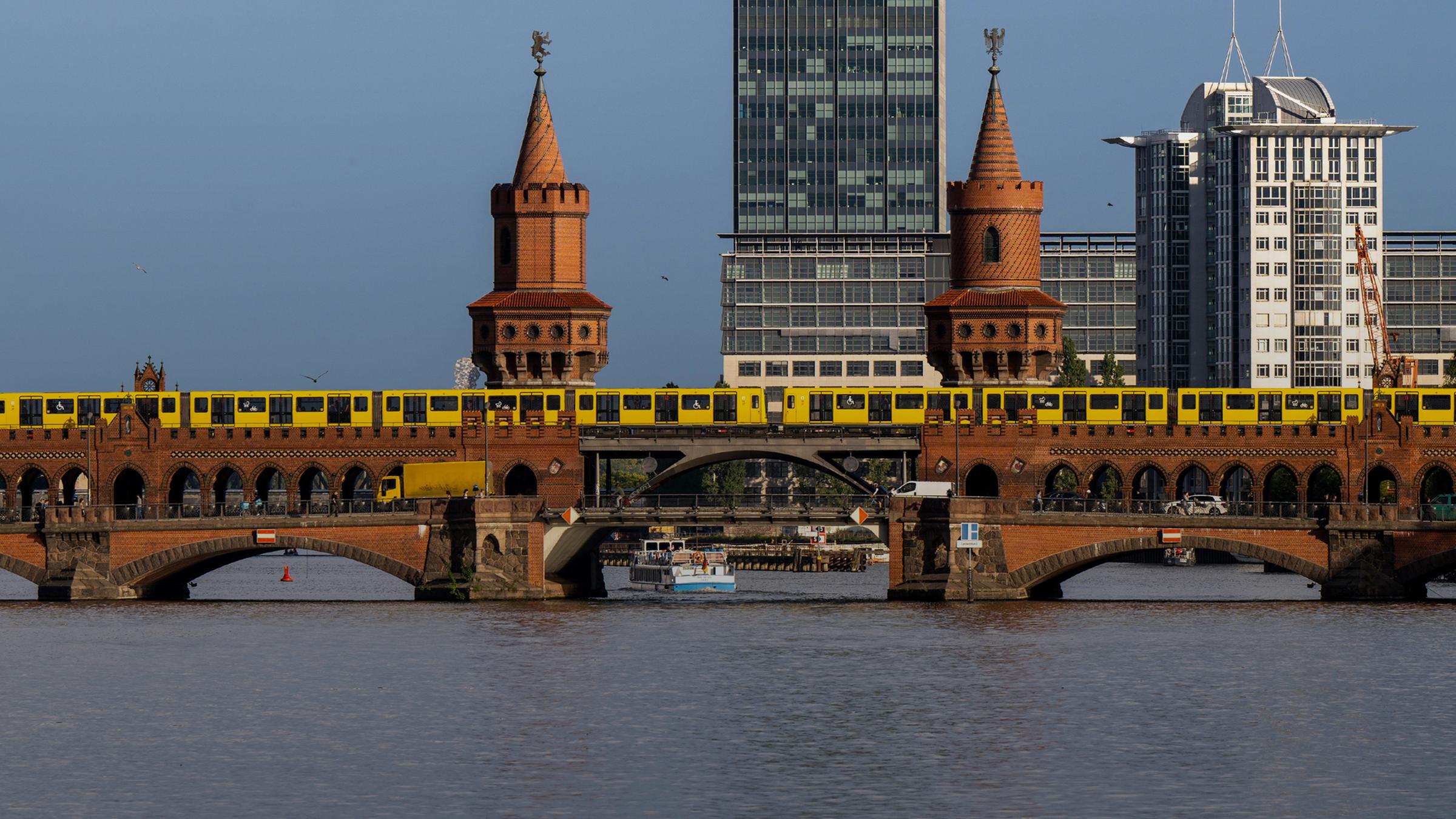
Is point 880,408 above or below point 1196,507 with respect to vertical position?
above

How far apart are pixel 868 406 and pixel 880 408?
0.72 m

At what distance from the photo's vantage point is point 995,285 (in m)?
156

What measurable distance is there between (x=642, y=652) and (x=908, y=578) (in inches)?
1127

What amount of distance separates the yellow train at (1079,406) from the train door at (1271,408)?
549 centimetres

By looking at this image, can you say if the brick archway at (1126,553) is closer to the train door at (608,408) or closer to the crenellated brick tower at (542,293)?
the train door at (608,408)

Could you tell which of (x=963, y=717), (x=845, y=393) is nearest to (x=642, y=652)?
(x=963, y=717)

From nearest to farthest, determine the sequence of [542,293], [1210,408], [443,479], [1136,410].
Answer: [443,479], [1136,410], [1210,408], [542,293]

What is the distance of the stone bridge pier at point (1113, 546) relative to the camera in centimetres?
12606

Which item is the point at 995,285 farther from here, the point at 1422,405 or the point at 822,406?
the point at 1422,405

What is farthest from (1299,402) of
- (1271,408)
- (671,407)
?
(671,407)

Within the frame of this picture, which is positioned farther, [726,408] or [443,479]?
[726,408]

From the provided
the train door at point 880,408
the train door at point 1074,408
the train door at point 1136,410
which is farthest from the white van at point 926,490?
the train door at point 1136,410

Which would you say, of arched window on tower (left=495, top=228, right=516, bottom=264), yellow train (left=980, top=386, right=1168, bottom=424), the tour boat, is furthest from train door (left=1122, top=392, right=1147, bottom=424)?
arched window on tower (left=495, top=228, right=516, bottom=264)

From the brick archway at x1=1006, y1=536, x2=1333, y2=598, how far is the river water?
1902 millimetres
